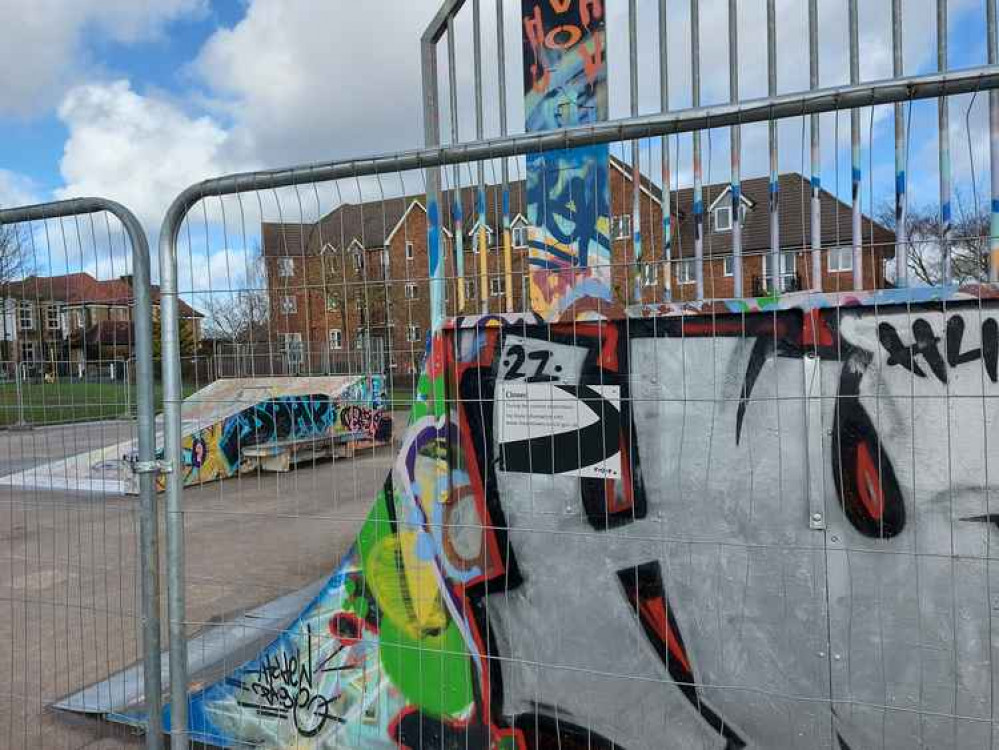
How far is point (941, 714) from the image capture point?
2.32 metres

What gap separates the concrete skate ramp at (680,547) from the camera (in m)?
2.33

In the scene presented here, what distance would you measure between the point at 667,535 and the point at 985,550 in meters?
0.98

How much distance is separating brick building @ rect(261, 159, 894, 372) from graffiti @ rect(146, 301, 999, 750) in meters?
0.20

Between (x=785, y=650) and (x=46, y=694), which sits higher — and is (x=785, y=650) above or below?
above

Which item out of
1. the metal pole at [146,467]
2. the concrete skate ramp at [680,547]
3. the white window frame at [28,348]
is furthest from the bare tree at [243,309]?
the white window frame at [28,348]

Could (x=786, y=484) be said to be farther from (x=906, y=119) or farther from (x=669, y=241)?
(x=906, y=119)

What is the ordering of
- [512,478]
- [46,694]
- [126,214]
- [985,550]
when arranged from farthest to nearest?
[46,694], [126,214], [512,478], [985,550]

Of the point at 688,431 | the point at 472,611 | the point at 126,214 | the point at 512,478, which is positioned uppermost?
the point at 126,214

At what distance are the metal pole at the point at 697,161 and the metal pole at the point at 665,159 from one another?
97 millimetres

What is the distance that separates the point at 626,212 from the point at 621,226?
0.09 metres

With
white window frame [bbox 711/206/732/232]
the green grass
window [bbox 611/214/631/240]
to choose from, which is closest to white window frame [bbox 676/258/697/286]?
window [bbox 611/214/631/240]

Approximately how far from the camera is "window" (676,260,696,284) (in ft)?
9.50

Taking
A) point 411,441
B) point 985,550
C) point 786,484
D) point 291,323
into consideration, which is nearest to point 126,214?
point 291,323

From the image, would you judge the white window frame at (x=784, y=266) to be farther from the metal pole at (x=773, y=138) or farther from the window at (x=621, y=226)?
the window at (x=621, y=226)
